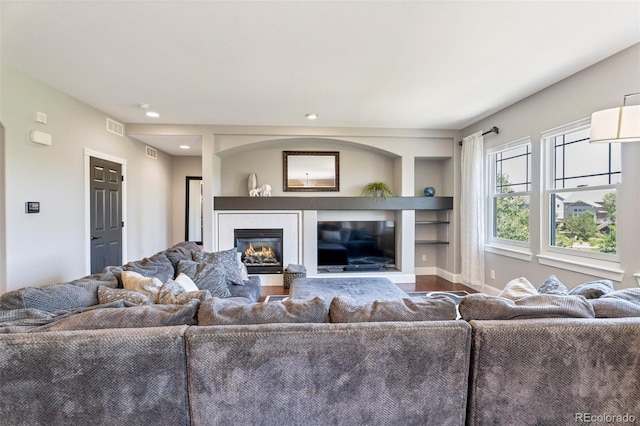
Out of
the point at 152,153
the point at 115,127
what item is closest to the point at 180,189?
the point at 152,153

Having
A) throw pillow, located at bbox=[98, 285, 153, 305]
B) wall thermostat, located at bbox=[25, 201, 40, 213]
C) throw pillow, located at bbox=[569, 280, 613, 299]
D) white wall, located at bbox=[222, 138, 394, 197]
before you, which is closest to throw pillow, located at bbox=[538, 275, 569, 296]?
throw pillow, located at bbox=[569, 280, 613, 299]

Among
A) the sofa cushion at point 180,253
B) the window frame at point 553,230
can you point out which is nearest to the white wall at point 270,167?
the sofa cushion at point 180,253

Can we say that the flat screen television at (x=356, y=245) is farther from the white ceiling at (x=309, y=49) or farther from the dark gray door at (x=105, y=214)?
the dark gray door at (x=105, y=214)

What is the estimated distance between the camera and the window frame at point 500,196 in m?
3.46

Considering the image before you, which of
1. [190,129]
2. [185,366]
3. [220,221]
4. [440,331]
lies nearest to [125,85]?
[190,129]

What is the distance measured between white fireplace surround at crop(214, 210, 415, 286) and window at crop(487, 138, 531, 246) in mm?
1232

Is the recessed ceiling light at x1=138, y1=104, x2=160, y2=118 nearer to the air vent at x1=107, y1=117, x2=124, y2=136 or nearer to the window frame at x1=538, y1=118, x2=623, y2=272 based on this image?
the air vent at x1=107, y1=117, x2=124, y2=136

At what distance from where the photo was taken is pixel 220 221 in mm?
4629

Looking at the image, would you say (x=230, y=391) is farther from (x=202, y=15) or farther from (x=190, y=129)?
(x=190, y=129)

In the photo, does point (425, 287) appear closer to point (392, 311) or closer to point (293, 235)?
point (293, 235)

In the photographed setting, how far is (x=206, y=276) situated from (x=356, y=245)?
290 centimetres

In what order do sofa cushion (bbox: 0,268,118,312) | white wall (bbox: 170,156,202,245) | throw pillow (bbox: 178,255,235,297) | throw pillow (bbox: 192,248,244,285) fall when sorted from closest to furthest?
sofa cushion (bbox: 0,268,118,312) < throw pillow (bbox: 178,255,235,297) < throw pillow (bbox: 192,248,244,285) < white wall (bbox: 170,156,202,245)

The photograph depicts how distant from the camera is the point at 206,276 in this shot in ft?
8.38

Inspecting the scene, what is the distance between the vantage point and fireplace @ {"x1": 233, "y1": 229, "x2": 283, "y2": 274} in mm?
4703
